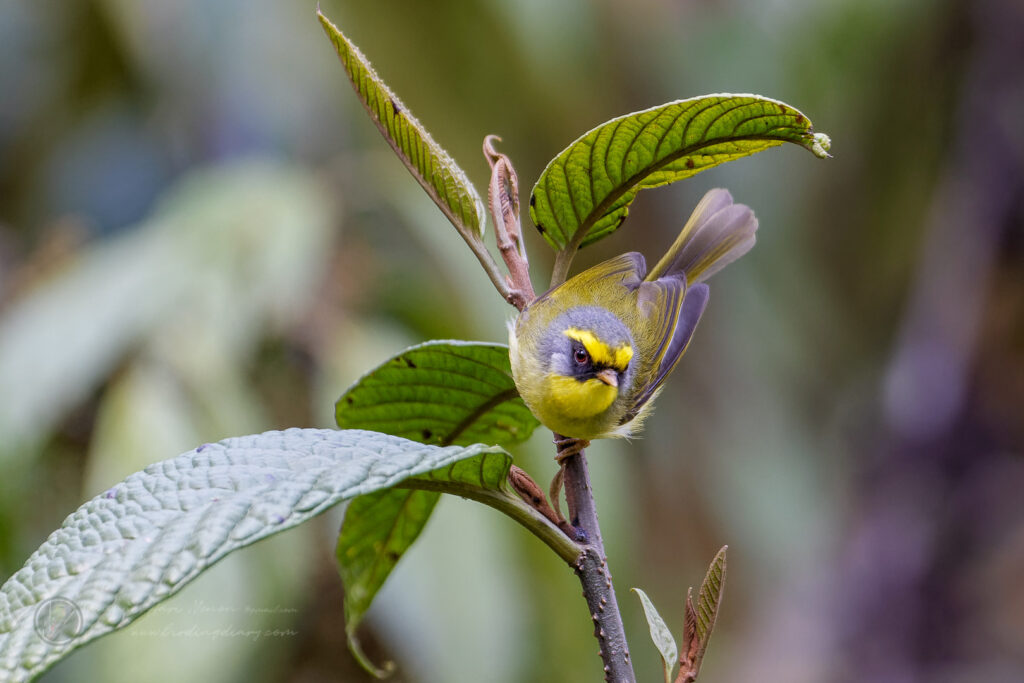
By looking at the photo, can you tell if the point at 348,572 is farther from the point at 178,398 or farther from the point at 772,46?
the point at 772,46

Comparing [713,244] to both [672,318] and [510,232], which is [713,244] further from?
[510,232]

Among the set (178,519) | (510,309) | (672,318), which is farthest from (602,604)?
(510,309)

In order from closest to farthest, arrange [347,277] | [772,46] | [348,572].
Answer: [348,572] < [347,277] < [772,46]

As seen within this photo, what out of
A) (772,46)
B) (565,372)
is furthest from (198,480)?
(772,46)

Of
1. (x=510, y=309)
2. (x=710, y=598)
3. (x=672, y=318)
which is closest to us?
(x=710, y=598)

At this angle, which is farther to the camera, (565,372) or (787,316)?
(787,316)

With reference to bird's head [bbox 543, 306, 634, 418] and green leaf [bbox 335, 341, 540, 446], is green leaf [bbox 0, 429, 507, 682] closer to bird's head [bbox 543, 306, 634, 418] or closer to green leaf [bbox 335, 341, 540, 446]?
green leaf [bbox 335, 341, 540, 446]

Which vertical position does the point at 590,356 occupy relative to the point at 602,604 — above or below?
above
